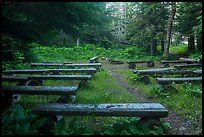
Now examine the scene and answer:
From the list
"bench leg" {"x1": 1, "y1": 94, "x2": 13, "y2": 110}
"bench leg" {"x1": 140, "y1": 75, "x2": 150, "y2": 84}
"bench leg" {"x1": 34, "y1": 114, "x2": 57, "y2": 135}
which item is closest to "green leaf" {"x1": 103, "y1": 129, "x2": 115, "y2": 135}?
"bench leg" {"x1": 34, "y1": 114, "x2": 57, "y2": 135}

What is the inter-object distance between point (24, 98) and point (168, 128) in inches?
205

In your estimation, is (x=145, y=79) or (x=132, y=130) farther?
(x=145, y=79)

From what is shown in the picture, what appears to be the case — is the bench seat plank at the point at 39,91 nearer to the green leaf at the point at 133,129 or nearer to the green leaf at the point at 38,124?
the green leaf at the point at 133,129

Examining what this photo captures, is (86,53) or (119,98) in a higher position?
(86,53)

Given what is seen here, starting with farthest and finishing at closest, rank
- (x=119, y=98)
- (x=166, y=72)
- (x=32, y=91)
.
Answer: (x=166, y=72) → (x=119, y=98) → (x=32, y=91)

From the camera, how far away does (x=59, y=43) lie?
5.74 metres

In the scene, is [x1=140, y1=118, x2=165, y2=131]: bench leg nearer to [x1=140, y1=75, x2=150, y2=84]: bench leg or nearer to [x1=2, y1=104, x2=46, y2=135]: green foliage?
[x1=2, y1=104, x2=46, y2=135]: green foliage

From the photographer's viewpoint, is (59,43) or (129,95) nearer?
(59,43)

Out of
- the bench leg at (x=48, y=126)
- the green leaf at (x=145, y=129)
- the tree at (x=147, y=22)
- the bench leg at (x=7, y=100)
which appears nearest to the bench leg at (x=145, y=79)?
the green leaf at (x=145, y=129)

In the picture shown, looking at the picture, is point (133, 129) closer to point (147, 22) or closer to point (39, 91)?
point (39, 91)

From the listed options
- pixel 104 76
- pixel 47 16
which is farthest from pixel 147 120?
pixel 104 76

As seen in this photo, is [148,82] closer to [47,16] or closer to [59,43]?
[59,43]

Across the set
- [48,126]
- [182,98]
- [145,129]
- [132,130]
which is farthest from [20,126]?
[182,98]

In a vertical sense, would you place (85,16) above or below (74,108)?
above
